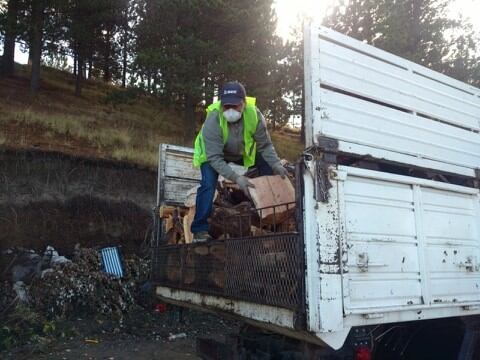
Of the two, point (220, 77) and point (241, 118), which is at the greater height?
point (220, 77)

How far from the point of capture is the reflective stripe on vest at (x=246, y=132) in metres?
3.93

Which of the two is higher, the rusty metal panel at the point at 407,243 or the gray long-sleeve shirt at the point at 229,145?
the gray long-sleeve shirt at the point at 229,145

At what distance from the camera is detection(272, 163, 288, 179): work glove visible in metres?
3.99

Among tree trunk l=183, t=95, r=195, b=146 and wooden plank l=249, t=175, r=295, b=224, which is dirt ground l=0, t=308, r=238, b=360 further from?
tree trunk l=183, t=95, r=195, b=146

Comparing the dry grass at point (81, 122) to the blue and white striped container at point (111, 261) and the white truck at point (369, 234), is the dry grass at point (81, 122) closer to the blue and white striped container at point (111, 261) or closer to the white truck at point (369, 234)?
the blue and white striped container at point (111, 261)

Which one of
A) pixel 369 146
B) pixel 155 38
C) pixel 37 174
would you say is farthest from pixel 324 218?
pixel 155 38

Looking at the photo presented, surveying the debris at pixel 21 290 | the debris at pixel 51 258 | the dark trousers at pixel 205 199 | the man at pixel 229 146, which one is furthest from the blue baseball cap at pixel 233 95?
the debris at pixel 51 258

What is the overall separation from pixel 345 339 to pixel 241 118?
6.30 feet

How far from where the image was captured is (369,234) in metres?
2.91

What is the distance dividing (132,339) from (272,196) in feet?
13.6

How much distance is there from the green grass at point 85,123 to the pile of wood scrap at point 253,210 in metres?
8.07

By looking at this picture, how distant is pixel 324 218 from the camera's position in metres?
2.73

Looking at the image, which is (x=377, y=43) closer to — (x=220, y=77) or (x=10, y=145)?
(x=220, y=77)

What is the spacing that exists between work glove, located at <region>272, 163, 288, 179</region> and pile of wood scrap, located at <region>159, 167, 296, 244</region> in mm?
73
